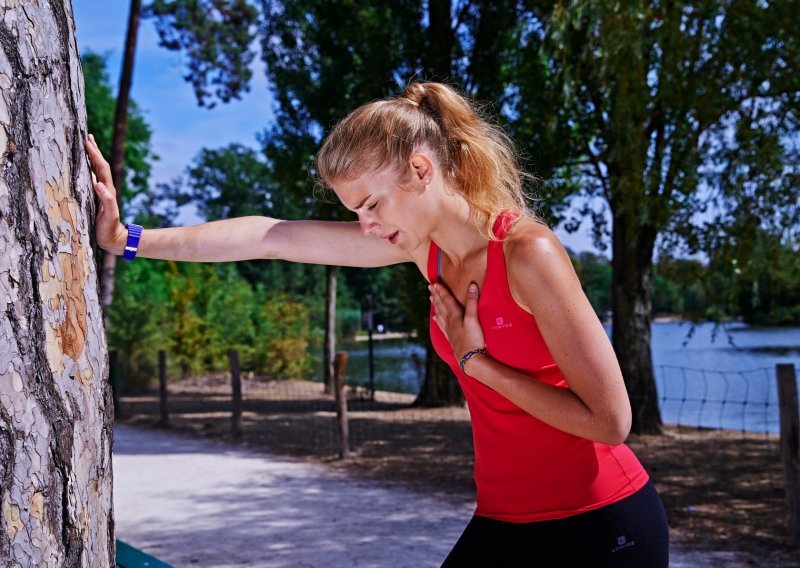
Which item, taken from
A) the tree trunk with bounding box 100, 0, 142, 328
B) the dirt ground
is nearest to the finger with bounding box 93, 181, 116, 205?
the dirt ground

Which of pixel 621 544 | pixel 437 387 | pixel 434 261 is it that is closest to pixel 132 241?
pixel 434 261

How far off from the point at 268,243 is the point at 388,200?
49 cm

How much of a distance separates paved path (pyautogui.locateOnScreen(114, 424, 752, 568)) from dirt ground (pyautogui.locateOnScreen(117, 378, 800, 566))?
0.54m

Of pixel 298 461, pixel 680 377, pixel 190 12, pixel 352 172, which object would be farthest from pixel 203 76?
pixel 352 172

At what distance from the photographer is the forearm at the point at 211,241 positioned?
2.37m

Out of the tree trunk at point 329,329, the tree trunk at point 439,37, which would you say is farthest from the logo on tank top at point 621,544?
the tree trunk at point 329,329

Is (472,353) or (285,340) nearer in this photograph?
(472,353)

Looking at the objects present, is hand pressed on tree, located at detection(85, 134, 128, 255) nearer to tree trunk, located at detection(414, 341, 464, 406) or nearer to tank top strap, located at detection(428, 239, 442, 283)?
tank top strap, located at detection(428, 239, 442, 283)

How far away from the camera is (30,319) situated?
1685mm

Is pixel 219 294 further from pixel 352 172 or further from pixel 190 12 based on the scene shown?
pixel 352 172

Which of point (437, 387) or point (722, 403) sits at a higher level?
point (437, 387)

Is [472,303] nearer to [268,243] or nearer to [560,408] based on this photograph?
[560,408]

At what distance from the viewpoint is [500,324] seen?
6.82 ft

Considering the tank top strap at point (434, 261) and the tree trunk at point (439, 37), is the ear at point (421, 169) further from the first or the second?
the tree trunk at point (439, 37)
